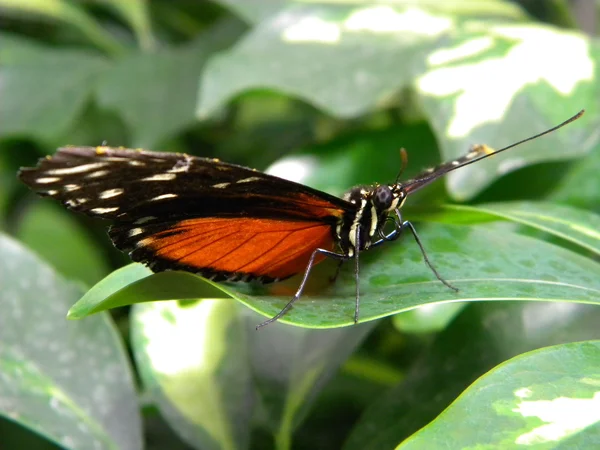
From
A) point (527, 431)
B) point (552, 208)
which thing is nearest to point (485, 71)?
point (552, 208)

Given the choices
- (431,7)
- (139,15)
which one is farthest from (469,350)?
(139,15)

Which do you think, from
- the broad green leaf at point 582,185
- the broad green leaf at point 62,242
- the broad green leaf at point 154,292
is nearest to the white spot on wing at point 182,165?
the broad green leaf at point 154,292

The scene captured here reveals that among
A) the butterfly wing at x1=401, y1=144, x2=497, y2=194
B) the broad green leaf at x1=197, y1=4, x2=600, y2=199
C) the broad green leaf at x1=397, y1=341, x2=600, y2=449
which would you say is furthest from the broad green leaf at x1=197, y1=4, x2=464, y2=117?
the broad green leaf at x1=397, y1=341, x2=600, y2=449

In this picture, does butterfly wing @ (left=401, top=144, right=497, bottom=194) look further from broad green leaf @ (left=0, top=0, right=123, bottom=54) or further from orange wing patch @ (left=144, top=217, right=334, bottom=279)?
broad green leaf @ (left=0, top=0, right=123, bottom=54)

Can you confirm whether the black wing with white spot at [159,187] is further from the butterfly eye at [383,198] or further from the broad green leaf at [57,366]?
the broad green leaf at [57,366]

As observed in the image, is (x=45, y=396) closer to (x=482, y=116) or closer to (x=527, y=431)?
(x=527, y=431)

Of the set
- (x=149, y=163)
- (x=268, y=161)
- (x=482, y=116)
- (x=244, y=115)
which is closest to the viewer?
(x=149, y=163)

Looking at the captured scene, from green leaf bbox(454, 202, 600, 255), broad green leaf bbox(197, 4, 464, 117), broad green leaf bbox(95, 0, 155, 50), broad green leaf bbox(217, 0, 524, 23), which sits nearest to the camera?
green leaf bbox(454, 202, 600, 255)
